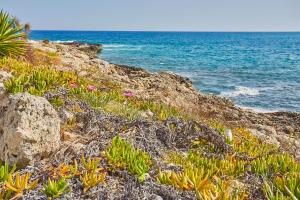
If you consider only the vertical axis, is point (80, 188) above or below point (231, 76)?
above

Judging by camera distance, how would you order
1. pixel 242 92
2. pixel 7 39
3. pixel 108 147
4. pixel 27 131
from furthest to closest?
pixel 242 92 → pixel 7 39 → pixel 108 147 → pixel 27 131

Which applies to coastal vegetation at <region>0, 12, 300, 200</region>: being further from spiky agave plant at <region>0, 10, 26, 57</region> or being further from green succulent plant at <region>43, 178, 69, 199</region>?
spiky agave plant at <region>0, 10, 26, 57</region>

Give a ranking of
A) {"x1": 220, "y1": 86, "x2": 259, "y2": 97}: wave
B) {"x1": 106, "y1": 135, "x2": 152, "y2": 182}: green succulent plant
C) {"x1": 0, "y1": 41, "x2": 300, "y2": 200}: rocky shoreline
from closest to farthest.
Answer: {"x1": 0, "y1": 41, "x2": 300, "y2": 200}: rocky shoreline → {"x1": 106, "y1": 135, "x2": 152, "y2": 182}: green succulent plant → {"x1": 220, "y1": 86, "x2": 259, "y2": 97}: wave

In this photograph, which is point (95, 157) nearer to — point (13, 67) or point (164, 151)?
point (164, 151)

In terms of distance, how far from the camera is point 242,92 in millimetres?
28828

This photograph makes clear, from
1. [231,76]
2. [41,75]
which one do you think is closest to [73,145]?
[41,75]

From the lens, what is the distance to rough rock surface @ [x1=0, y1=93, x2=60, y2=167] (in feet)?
16.8

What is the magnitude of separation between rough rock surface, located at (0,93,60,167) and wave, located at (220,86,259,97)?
Result: 22.8 m

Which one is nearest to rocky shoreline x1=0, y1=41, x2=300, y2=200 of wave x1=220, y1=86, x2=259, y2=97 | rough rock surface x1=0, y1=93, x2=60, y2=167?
rough rock surface x1=0, y1=93, x2=60, y2=167

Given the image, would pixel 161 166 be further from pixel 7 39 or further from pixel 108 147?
pixel 7 39

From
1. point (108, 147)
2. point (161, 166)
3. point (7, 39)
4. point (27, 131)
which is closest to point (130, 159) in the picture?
point (161, 166)

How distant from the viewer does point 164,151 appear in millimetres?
6324

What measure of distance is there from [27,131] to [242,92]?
82.5ft

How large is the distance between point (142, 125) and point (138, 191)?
246 centimetres
